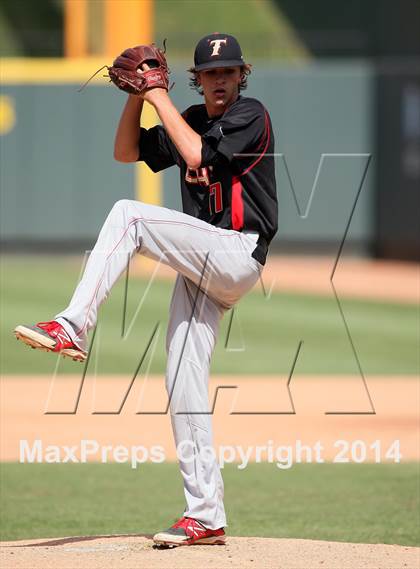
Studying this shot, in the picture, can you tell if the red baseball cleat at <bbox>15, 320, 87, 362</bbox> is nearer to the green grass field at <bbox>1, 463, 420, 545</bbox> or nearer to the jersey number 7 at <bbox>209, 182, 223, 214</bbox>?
the jersey number 7 at <bbox>209, 182, 223, 214</bbox>

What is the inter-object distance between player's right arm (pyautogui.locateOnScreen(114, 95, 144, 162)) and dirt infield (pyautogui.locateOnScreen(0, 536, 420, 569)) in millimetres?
1630

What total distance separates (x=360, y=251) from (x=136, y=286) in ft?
18.3

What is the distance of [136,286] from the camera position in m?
16.0

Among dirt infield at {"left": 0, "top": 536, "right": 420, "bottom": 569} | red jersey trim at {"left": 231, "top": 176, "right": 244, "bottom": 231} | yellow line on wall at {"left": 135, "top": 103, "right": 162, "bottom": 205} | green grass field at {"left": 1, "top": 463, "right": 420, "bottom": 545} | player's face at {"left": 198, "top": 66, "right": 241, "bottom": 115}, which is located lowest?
yellow line on wall at {"left": 135, "top": 103, "right": 162, "bottom": 205}

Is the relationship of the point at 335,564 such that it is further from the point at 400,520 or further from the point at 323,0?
the point at 323,0

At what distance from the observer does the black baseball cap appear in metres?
4.52

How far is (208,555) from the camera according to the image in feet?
14.7

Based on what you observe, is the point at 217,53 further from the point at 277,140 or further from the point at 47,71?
the point at 47,71

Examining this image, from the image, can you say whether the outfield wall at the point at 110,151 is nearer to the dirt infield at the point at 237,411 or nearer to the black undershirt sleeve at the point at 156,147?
the dirt infield at the point at 237,411

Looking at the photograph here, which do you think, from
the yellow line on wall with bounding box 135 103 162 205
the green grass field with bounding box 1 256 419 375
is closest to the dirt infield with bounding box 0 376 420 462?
the green grass field with bounding box 1 256 419 375

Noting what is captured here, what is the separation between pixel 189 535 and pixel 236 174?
4.82 ft

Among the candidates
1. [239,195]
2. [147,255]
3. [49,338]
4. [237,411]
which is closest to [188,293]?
[147,255]

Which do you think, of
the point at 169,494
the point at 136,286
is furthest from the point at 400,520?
the point at 136,286

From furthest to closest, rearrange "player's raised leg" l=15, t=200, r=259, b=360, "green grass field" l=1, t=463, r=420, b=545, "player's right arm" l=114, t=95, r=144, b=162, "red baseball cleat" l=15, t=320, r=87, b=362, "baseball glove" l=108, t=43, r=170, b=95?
"green grass field" l=1, t=463, r=420, b=545
"player's right arm" l=114, t=95, r=144, b=162
"baseball glove" l=108, t=43, r=170, b=95
"player's raised leg" l=15, t=200, r=259, b=360
"red baseball cleat" l=15, t=320, r=87, b=362
